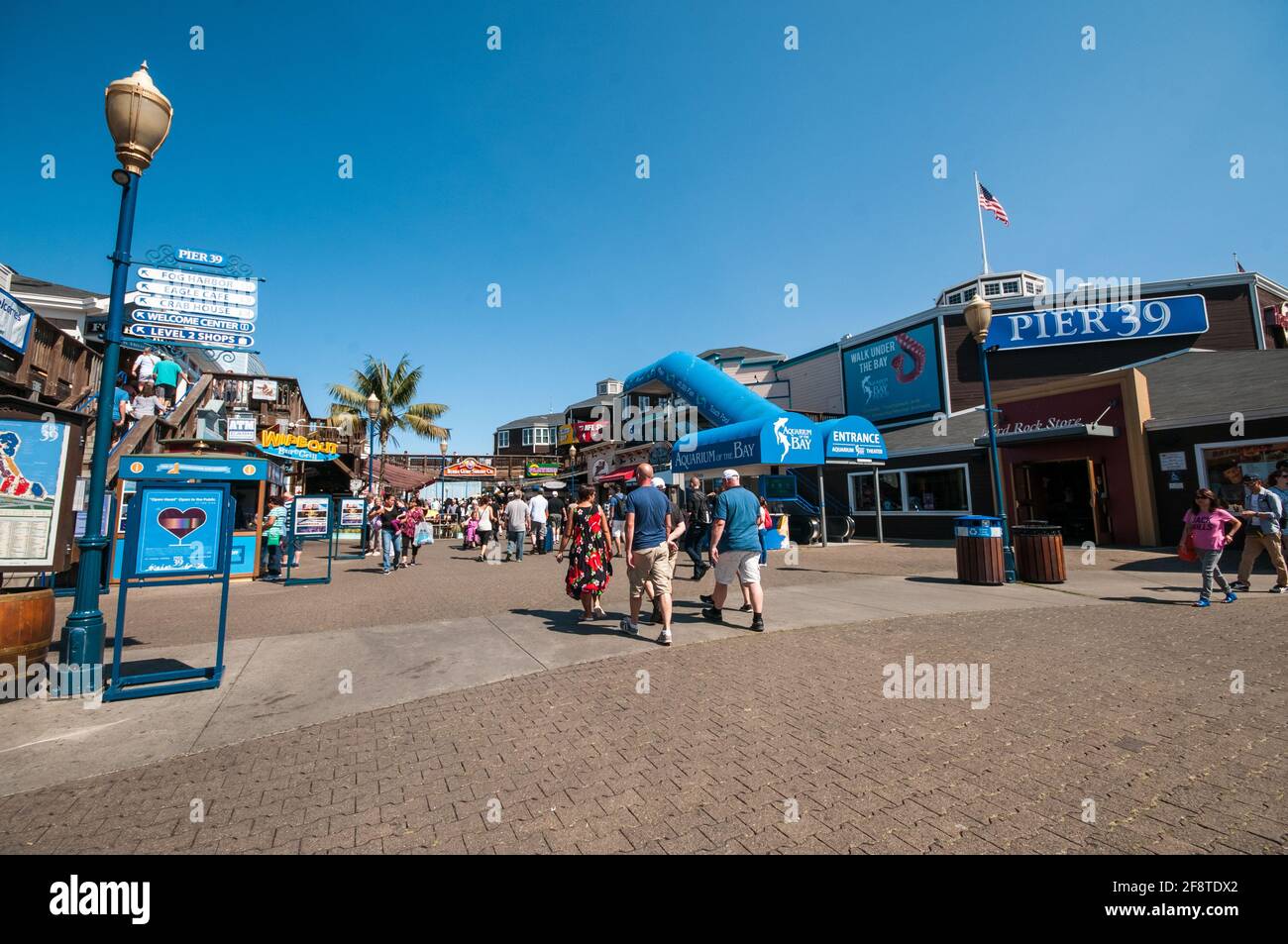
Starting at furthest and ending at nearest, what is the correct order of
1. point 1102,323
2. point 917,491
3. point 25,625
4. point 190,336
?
1. point 1102,323
2. point 917,491
3. point 190,336
4. point 25,625

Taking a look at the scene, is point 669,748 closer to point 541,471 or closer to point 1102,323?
point 1102,323

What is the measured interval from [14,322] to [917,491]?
22003mm

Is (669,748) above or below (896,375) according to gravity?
below

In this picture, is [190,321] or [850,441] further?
[850,441]

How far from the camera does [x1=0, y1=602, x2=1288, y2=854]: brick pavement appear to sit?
249cm

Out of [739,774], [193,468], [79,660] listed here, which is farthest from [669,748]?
[193,468]

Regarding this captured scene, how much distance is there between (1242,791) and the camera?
2.77 meters

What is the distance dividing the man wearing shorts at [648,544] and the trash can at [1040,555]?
7.06m

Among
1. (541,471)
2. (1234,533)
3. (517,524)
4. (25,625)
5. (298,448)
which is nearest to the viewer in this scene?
(25,625)

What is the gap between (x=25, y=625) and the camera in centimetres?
442

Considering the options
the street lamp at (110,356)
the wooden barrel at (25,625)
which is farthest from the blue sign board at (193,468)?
the wooden barrel at (25,625)
